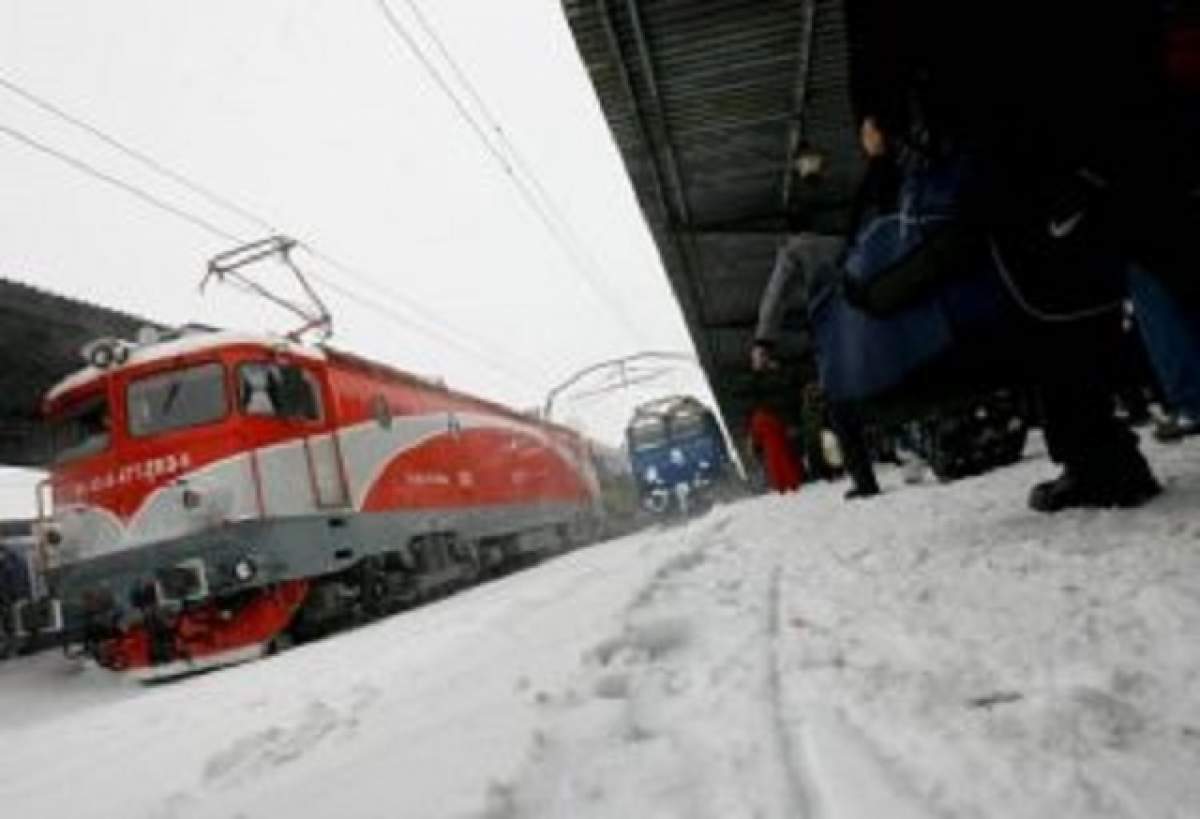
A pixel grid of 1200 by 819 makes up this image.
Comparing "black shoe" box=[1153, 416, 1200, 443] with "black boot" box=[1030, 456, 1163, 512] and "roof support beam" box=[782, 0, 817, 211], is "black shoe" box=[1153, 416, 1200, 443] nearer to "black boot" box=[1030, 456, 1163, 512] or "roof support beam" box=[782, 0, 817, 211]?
"black boot" box=[1030, 456, 1163, 512]

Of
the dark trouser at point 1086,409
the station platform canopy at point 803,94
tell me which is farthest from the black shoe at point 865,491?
the dark trouser at point 1086,409

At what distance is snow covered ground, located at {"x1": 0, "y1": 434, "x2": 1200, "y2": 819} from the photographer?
1693mm

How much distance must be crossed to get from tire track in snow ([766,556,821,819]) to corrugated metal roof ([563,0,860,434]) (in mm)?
5639

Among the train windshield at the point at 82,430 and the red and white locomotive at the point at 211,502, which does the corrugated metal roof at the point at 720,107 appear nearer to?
the red and white locomotive at the point at 211,502

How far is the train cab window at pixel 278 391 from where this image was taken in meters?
9.80

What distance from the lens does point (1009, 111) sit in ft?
8.27

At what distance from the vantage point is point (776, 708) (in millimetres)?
2281

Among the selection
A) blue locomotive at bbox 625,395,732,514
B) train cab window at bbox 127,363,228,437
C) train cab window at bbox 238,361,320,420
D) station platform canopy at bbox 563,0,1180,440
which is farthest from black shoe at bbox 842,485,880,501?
blue locomotive at bbox 625,395,732,514

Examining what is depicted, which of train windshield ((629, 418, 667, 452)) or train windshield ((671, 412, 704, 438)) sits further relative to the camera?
train windshield ((629, 418, 667, 452))

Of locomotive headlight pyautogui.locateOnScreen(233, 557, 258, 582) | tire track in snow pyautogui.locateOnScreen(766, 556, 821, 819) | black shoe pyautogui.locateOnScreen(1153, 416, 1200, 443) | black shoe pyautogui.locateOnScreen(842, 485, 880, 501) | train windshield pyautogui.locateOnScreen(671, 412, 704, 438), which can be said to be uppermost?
train windshield pyautogui.locateOnScreen(671, 412, 704, 438)

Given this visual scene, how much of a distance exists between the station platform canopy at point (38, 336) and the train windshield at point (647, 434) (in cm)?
1493

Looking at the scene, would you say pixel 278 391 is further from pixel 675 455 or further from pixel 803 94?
pixel 675 455

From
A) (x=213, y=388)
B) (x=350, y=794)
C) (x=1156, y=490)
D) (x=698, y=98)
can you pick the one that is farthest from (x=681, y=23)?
(x=350, y=794)

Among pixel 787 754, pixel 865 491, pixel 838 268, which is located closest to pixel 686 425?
pixel 865 491
